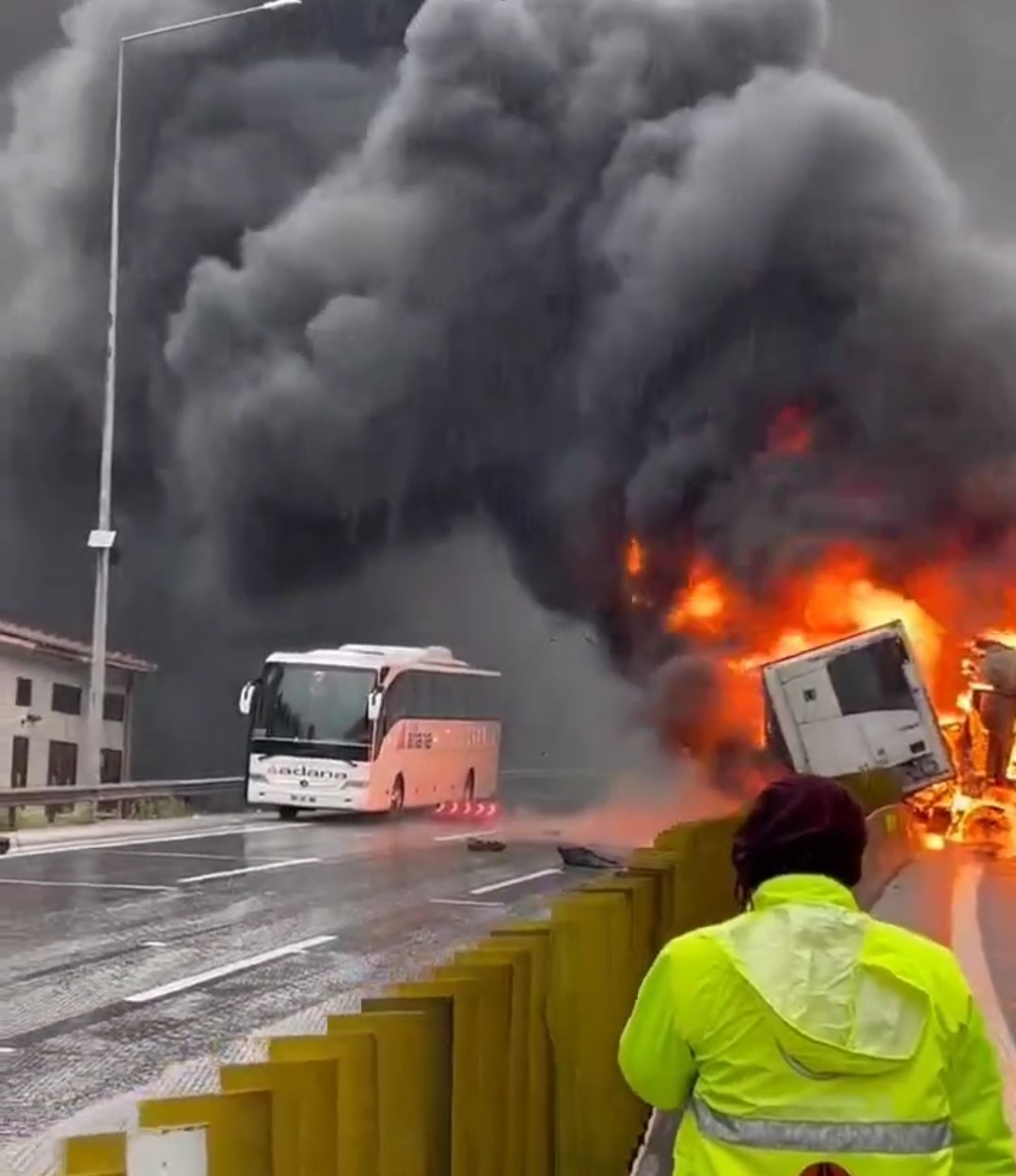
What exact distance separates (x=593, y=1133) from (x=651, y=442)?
28.4m

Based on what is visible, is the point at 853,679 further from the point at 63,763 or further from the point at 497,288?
the point at 497,288

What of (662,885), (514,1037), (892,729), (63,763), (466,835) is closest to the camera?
(514,1037)

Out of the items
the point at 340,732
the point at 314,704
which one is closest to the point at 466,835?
the point at 340,732

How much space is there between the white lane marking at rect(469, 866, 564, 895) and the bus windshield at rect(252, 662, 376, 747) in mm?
Result: 7020

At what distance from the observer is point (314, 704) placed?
24312 millimetres

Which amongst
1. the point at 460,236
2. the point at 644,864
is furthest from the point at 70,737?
the point at 644,864

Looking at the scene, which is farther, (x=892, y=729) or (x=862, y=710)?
(x=862, y=710)

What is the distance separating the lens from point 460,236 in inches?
1481

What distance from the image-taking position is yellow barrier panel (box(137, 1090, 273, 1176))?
2.73 meters

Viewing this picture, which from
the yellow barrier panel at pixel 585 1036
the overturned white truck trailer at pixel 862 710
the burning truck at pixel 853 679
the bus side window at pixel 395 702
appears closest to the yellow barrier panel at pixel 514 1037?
the yellow barrier panel at pixel 585 1036

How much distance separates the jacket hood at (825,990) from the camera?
2.40m

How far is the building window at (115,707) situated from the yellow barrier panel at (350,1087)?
30151 millimetres

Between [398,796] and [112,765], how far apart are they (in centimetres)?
965

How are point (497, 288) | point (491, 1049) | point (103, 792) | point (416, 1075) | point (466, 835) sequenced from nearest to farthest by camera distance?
1. point (416, 1075)
2. point (491, 1049)
3. point (103, 792)
4. point (466, 835)
5. point (497, 288)
